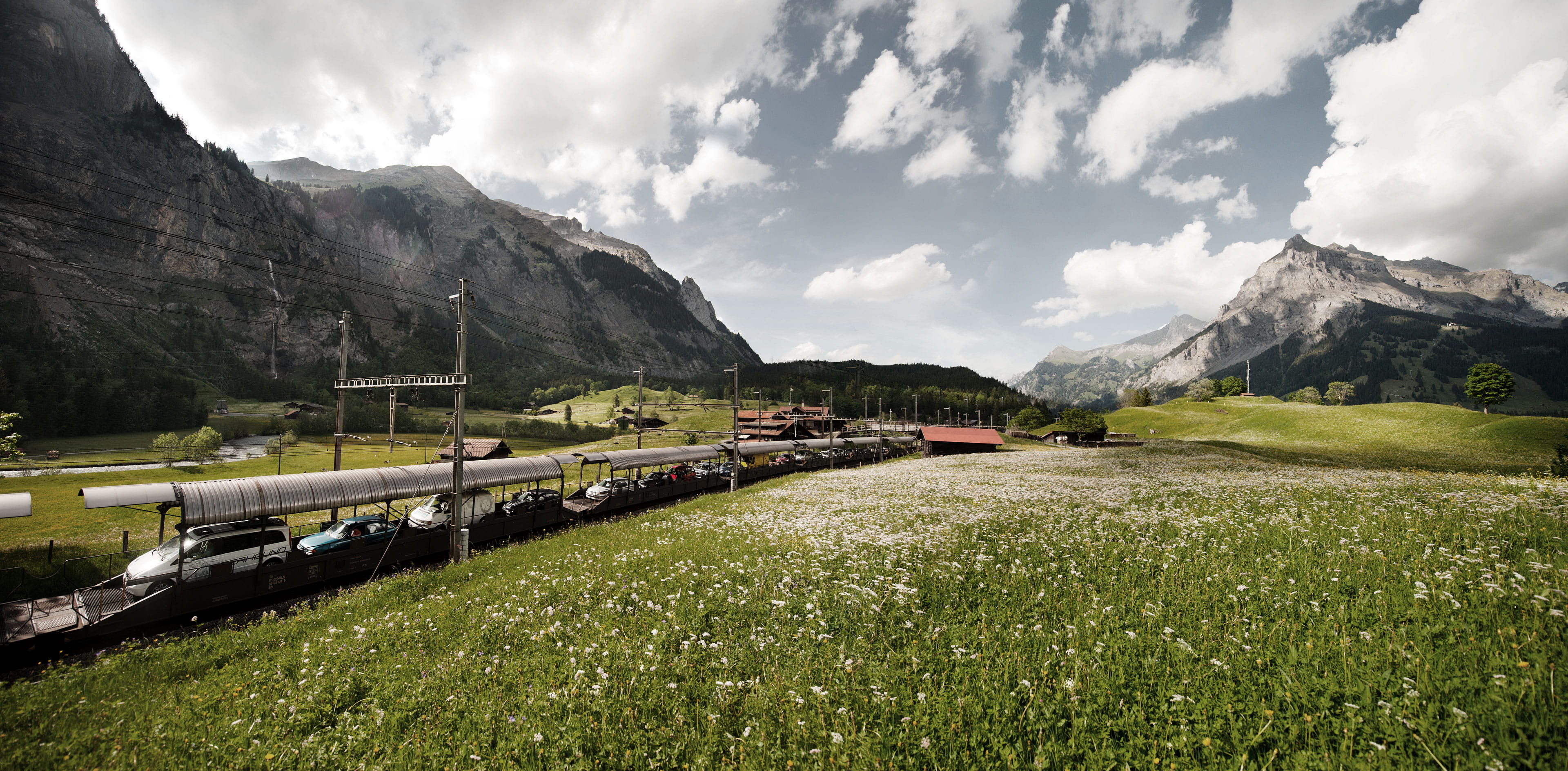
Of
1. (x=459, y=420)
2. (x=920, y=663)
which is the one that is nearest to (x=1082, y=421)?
(x=459, y=420)

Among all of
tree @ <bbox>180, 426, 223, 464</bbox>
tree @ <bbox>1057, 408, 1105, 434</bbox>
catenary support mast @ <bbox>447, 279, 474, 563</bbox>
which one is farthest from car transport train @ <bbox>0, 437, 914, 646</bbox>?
tree @ <bbox>1057, 408, 1105, 434</bbox>

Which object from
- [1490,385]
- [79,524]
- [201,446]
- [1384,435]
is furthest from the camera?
[1490,385]

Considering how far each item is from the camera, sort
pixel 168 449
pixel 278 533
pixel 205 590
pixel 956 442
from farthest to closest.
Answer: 1. pixel 956 442
2. pixel 168 449
3. pixel 278 533
4. pixel 205 590

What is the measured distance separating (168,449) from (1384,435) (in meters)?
173

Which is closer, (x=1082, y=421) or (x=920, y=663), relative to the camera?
(x=920, y=663)

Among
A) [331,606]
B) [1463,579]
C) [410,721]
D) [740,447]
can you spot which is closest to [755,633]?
[410,721]

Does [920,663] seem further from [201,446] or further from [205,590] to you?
[201,446]

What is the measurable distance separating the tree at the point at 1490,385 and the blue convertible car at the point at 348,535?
6305 inches

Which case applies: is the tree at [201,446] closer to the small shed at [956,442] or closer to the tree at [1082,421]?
the small shed at [956,442]

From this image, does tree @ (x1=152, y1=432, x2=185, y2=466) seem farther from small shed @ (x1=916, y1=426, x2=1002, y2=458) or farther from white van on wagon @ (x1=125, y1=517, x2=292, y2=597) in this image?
small shed @ (x1=916, y1=426, x2=1002, y2=458)

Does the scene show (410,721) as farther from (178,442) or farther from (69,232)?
(69,232)

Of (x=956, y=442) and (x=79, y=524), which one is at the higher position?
(x=956, y=442)

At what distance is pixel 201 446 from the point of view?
74000 millimetres

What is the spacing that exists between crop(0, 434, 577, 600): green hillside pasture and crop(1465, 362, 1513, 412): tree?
170 meters
